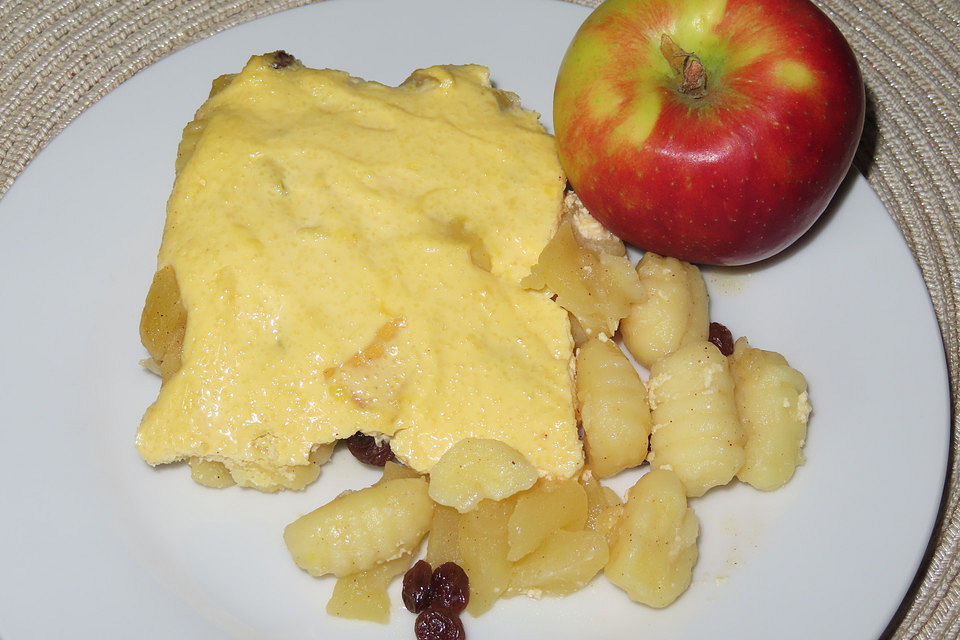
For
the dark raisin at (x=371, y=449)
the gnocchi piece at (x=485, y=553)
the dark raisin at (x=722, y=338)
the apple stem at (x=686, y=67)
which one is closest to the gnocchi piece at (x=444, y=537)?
the gnocchi piece at (x=485, y=553)

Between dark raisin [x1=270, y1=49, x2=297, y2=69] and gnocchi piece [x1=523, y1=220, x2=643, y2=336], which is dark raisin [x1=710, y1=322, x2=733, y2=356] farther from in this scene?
dark raisin [x1=270, y1=49, x2=297, y2=69]

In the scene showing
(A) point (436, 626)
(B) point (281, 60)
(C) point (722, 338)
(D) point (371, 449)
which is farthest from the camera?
(B) point (281, 60)

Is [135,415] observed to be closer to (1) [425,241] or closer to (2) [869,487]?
→ (1) [425,241]

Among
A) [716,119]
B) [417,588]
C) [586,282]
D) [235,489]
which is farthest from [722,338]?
[235,489]

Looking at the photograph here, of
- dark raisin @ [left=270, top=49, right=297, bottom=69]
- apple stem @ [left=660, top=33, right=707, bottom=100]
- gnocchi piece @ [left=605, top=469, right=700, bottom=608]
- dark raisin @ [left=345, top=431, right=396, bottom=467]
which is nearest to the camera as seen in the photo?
gnocchi piece @ [left=605, top=469, right=700, bottom=608]

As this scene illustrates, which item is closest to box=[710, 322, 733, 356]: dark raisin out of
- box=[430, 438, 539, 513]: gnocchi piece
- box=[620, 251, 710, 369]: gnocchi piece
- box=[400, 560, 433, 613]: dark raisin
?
box=[620, 251, 710, 369]: gnocchi piece

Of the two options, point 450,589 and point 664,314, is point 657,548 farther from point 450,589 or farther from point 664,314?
point 664,314
